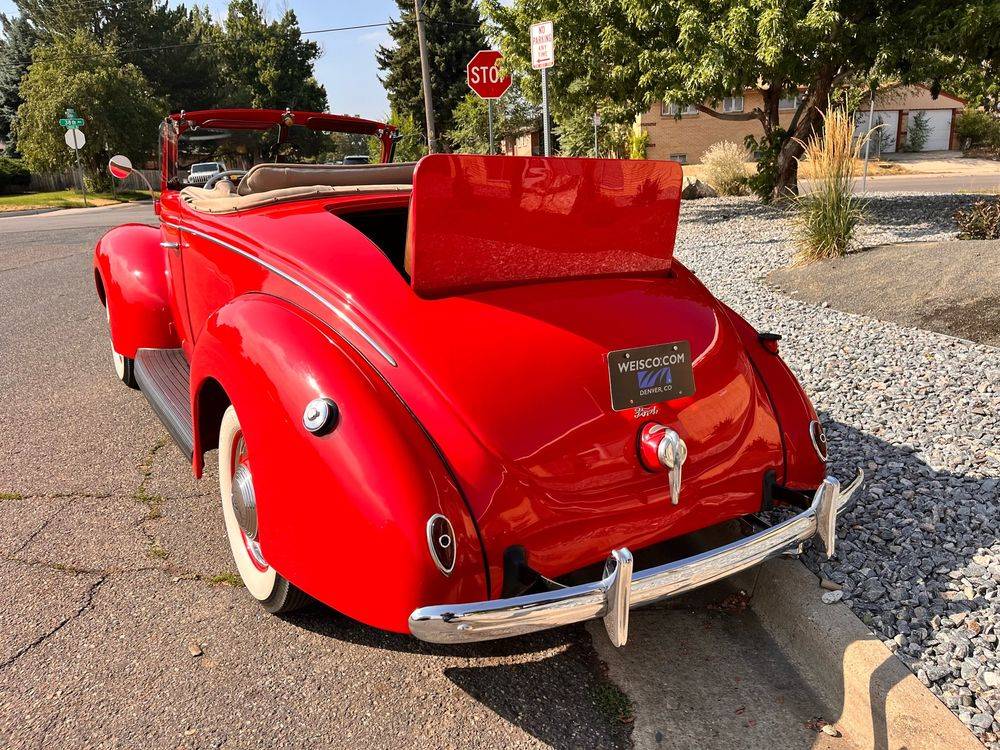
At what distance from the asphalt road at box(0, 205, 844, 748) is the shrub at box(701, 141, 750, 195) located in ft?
50.8

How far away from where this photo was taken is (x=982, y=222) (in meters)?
6.81

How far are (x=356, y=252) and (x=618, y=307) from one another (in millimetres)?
860

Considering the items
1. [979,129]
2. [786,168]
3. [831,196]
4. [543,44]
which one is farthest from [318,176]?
[979,129]

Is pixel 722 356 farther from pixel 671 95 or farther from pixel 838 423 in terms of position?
pixel 671 95

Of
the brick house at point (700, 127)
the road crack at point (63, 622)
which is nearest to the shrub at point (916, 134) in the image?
the brick house at point (700, 127)

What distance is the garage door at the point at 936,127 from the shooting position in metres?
38.4

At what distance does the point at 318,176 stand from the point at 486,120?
31964 mm

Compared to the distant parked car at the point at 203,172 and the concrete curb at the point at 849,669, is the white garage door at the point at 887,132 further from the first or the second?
the concrete curb at the point at 849,669

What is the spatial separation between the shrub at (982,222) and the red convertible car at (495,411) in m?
5.49

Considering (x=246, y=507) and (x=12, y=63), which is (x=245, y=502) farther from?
(x=12, y=63)

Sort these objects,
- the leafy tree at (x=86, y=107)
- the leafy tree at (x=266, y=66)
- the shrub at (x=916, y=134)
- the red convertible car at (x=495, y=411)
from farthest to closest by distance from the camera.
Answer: the leafy tree at (x=266, y=66) < the shrub at (x=916, y=134) < the leafy tree at (x=86, y=107) < the red convertible car at (x=495, y=411)

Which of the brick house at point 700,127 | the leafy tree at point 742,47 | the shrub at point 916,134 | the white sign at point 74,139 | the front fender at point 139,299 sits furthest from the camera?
the shrub at point 916,134

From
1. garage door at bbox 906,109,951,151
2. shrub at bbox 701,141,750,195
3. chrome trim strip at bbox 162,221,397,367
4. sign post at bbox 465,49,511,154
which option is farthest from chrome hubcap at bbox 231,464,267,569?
garage door at bbox 906,109,951,151

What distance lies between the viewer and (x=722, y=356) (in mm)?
2359
